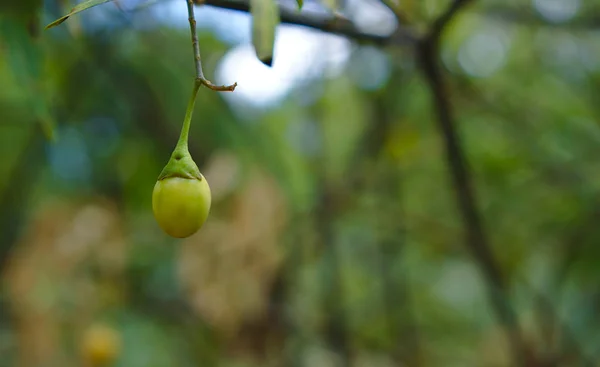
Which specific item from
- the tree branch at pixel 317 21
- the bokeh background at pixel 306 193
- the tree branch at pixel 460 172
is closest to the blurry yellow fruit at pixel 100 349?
the bokeh background at pixel 306 193

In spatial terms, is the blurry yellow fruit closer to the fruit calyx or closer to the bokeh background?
the bokeh background

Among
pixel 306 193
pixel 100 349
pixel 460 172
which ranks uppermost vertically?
pixel 460 172

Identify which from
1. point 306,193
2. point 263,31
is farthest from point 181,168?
point 306,193

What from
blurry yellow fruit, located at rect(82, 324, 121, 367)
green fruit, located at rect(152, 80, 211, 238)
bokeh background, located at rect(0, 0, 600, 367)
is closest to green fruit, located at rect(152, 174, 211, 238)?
green fruit, located at rect(152, 80, 211, 238)

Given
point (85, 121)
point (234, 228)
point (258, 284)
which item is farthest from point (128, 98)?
point (258, 284)

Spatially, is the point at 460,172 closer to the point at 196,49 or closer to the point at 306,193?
the point at 196,49

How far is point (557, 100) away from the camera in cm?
170

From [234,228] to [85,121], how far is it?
45cm

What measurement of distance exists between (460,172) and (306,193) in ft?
3.34

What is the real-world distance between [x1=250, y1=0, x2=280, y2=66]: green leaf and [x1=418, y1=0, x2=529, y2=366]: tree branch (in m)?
0.33

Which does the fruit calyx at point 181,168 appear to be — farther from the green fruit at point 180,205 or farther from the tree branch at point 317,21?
the tree branch at point 317,21

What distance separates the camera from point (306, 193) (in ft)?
6.53

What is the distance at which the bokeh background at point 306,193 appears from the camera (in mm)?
1485

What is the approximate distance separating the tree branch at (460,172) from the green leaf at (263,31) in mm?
327
